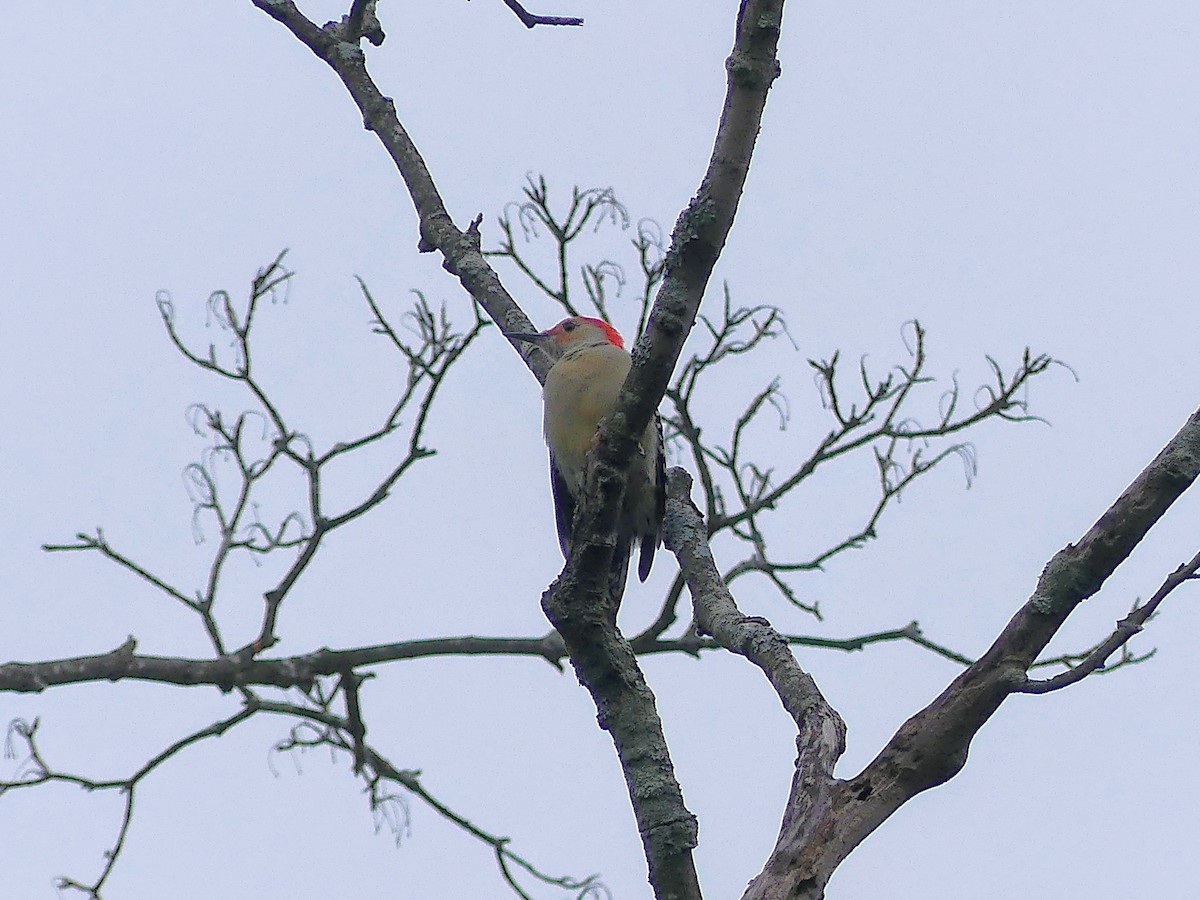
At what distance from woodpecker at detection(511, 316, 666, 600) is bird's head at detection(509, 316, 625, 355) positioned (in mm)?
76

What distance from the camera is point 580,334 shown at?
6715 mm

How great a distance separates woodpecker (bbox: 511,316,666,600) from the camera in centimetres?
579

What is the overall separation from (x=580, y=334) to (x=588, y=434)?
36.7 inches

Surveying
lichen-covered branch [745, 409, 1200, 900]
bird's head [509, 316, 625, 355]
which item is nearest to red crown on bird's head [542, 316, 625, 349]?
bird's head [509, 316, 625, 355]

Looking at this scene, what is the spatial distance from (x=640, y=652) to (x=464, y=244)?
233cm

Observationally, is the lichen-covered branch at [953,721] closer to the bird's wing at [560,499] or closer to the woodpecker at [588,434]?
the woodpecker at [588,434]

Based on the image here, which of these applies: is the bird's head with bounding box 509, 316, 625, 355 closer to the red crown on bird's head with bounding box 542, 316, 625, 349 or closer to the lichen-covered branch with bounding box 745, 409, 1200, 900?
the red crown on bird's head with bounding box 542, 316, 625, 349

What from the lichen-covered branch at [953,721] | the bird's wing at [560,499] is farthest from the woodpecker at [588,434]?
the lichen-covered branch at [953,721]

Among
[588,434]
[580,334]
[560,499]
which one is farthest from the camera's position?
[580,334]

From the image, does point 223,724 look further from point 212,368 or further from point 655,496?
point 655,496

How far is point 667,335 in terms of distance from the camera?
121 inches

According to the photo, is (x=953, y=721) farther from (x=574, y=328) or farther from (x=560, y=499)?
(x=574, y=328)

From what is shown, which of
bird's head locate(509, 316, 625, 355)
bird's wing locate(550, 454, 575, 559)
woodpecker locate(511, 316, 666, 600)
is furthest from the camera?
bird's head locate(509, 316, 625, 355)

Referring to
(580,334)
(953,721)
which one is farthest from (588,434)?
(953,721)
